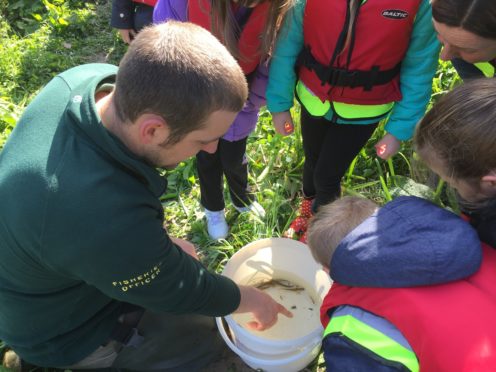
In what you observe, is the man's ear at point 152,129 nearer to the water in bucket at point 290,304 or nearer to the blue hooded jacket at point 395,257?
the blue hooded jacket at point 395,257

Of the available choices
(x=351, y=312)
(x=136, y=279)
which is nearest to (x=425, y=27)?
(x=351, y=312)

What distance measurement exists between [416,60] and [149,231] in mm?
1194

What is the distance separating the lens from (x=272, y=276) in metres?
2.13

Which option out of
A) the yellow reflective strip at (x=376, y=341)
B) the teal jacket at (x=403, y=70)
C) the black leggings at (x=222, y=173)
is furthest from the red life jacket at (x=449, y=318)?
the black leggings at (x=222, y=173)

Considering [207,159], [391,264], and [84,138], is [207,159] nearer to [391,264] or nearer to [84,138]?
[84,138]

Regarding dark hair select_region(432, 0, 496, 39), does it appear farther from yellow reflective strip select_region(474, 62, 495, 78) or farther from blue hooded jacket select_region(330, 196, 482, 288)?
blue hooded jacket select_region(330, 196, 482, 288)

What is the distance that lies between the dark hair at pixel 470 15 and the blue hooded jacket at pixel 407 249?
0.60 m

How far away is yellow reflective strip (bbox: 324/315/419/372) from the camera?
0.99 m

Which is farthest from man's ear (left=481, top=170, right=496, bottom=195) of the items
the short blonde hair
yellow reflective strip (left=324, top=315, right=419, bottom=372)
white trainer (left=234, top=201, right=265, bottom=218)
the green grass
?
white trainer (left=234, top=201, right=265, bottom=218)

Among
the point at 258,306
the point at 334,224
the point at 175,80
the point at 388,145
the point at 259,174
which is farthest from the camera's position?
the point at 259,174

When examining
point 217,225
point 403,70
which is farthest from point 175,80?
point 217,225

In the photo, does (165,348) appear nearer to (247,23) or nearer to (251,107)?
(251,107)

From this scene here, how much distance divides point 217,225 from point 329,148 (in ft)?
2.66

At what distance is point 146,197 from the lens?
3.94 feet
